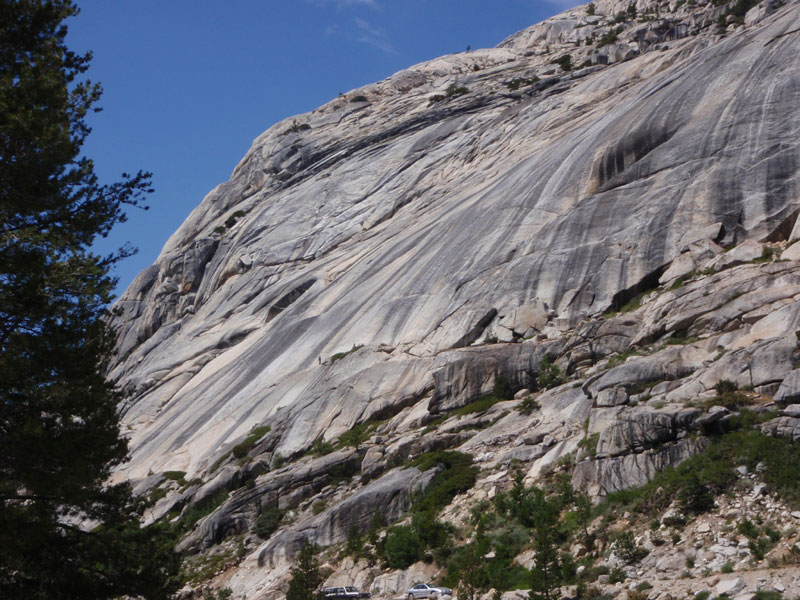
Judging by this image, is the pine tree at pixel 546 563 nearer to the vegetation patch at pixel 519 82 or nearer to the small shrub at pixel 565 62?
the vegetation patch at pixel 519 82

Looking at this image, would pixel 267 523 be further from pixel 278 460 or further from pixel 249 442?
pixel 249 442

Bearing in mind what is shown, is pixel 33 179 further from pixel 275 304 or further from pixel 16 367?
pixel 275 304

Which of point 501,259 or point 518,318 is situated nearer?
point 518,318

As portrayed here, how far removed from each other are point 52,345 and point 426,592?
13216mm

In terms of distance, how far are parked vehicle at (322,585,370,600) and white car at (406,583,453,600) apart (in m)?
2.17

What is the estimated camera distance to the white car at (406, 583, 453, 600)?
21.3 meters

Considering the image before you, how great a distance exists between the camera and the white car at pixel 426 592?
840 inches

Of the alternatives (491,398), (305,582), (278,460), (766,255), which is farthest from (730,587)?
(278,460)

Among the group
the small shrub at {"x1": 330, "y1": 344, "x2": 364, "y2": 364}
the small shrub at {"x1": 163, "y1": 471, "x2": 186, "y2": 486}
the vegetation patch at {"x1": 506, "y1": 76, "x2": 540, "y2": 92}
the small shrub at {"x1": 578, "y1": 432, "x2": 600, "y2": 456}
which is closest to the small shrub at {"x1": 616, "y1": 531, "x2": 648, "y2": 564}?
the small shrub at {"x1": 578, "y1": 432, "x2": 600, "y2": 456}

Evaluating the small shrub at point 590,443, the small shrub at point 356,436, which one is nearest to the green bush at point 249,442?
the small shrub at point 356,436

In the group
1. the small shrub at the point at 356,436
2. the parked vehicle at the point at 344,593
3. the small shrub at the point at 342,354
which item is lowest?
the parked vehicle at the point at 344,593

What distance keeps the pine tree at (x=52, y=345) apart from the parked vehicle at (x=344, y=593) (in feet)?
27.6

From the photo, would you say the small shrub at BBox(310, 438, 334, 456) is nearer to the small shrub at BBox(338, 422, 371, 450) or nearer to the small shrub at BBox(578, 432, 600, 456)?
the small shrub at BBox(338, 422, 371, 450)

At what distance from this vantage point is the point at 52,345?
1314 centimetres
